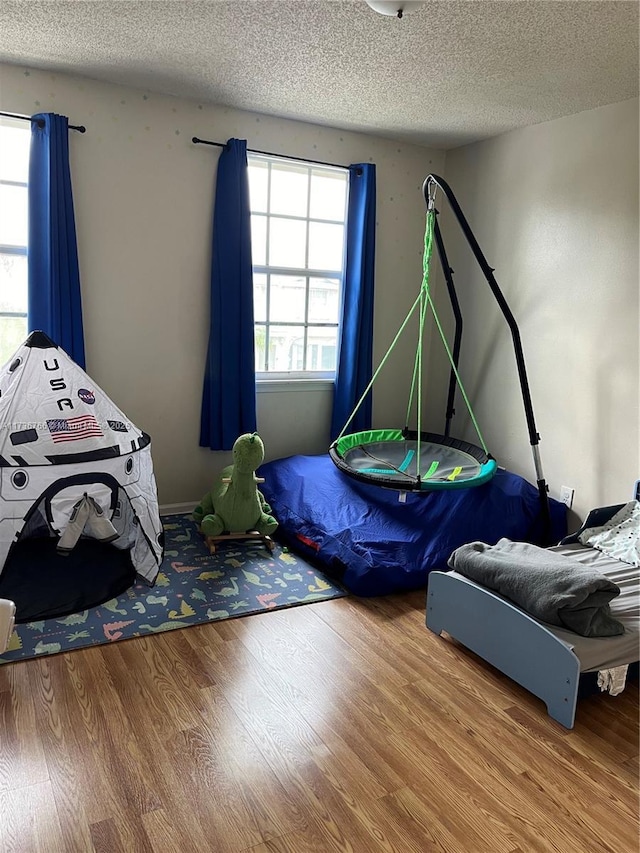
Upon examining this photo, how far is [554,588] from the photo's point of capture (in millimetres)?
2314

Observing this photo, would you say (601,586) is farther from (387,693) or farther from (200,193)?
(200,193)

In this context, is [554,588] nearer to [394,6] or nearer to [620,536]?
[620,536]

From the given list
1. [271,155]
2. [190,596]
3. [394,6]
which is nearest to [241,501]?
[190,596]

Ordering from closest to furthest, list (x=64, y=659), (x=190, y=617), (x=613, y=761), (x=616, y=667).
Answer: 1. (x=613, y=761)
2. (x=616, y=667)
3. (x=64, y=659)
4. (x=190, y=617)

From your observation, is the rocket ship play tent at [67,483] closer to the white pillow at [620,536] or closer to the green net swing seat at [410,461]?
the green net swing seat at [410,461]

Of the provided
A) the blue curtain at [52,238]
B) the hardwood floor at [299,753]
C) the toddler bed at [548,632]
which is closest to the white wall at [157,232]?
the blue curtain at [52,238]

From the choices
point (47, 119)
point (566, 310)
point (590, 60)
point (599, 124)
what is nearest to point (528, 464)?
point (566, 310)

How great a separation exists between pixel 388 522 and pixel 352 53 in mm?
2243

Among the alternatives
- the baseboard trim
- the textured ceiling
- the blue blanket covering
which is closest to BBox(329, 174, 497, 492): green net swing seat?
the blue blanket covering

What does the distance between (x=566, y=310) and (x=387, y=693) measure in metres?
2.44

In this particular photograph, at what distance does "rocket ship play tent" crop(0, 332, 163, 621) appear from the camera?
277 cm

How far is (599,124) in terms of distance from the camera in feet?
11.3

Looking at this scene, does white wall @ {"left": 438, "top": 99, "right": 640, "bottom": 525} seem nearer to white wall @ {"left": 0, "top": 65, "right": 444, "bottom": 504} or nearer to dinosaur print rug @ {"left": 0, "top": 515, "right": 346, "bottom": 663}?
white wall @ {"left": 0, "top": 65, "right": 444, "bottom": 504}

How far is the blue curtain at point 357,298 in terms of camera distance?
4.27 m
